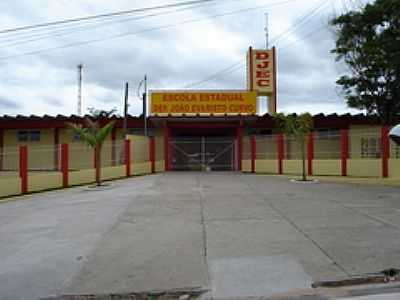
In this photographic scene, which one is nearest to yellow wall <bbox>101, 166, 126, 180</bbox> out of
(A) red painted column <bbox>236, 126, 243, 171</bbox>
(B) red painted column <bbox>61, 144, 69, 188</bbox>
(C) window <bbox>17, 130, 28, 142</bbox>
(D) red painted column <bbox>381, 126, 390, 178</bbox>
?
(B) red painted column <bbox>61, 144, 69, 188</bbox>

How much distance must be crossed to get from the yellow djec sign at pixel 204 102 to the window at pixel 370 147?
21.9 ft

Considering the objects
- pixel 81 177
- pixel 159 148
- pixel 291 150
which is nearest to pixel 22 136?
pixel 159 148

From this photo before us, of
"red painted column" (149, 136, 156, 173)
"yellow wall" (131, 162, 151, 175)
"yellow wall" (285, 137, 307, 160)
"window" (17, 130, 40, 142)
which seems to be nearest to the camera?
"yellow wall" (285, 137, 307, 160)

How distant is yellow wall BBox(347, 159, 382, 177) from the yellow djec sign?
6.50 metres

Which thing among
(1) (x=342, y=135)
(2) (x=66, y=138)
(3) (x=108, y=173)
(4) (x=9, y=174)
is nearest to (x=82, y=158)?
(3) (x=108, y=173)

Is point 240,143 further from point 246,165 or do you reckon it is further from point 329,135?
point 329,135

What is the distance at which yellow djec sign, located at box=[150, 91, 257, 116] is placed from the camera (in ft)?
72.7

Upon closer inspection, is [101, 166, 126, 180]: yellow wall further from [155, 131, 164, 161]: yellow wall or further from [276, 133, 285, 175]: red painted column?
→ [276, 133, 285, 175]: red painted column

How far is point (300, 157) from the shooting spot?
20000mm

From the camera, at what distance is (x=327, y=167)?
18.5 m

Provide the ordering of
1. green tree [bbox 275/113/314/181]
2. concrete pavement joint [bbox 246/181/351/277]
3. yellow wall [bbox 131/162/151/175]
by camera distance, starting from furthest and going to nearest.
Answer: yellow wall [bbox 131/162/151/175] → green tree [bbox 275/113/314/181] → concrete pavement joint [bbox 246/181/351/277]

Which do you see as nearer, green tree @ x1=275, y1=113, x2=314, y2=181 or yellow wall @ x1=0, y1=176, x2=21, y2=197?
yellow wall @ x1=0, y1=176, x2=21, y2=197

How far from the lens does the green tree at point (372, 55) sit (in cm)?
1708

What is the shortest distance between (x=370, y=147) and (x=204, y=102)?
901cm
